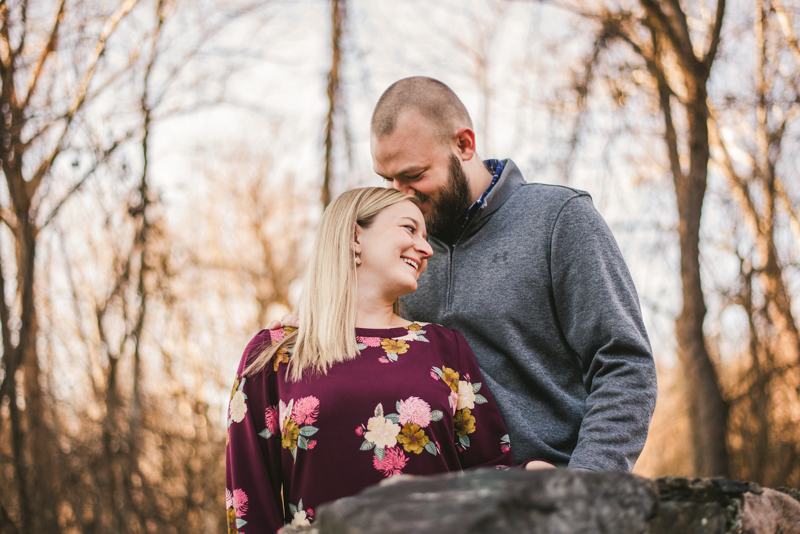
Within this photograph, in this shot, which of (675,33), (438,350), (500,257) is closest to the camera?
(438,350)

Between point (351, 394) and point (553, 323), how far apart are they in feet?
2.30

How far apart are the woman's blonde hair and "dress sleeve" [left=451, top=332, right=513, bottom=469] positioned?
13.5 inches

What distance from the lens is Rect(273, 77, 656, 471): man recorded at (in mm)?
1714

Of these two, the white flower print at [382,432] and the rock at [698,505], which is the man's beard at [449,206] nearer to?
the white flower print at [382,432]

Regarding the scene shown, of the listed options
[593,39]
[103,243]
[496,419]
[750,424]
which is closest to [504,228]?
[496,419]

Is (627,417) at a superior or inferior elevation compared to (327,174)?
inferior

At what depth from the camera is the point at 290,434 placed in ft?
5.38

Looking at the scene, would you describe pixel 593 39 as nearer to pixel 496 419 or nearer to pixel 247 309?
pixel 496 419

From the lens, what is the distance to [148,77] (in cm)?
398

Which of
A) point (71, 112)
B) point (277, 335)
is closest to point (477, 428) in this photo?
point (277, 335)

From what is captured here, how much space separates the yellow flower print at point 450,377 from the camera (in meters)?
1.78

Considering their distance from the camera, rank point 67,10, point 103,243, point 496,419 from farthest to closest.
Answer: point 103,243
point 67,10
point 496,419

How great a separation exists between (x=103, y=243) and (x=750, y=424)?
5.42 meters

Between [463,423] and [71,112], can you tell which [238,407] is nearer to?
[463,423]
